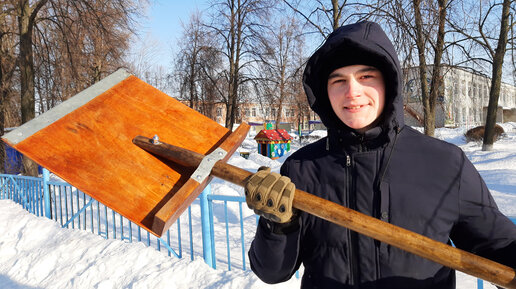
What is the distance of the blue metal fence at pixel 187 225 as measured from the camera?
3805mm

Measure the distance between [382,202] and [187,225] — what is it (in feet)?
15.5

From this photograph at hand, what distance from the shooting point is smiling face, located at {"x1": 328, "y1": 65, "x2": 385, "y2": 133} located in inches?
49.2

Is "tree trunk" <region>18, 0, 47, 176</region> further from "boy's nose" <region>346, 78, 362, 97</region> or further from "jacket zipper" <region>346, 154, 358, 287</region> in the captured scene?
"jacket zipper" <region>346, 154, 358, 287</region>

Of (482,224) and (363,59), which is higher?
(363,59)

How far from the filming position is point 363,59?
130cm

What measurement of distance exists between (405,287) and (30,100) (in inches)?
414

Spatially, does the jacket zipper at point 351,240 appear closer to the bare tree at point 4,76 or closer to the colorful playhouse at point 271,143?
the bare tree at point 4,76

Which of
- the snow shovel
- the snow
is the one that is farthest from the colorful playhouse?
the snow shovel

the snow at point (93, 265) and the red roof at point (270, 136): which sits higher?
the red roof at point (270, 136)

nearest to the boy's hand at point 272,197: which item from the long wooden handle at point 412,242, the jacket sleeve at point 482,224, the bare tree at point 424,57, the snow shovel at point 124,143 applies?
the long wooden handle at point 412,242

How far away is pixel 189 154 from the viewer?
5.04 ft

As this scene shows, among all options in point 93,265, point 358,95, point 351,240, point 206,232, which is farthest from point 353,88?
point 93,265

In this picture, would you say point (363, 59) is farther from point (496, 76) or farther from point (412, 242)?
point (496, 76)

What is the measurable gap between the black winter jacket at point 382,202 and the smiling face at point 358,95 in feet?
0.11
